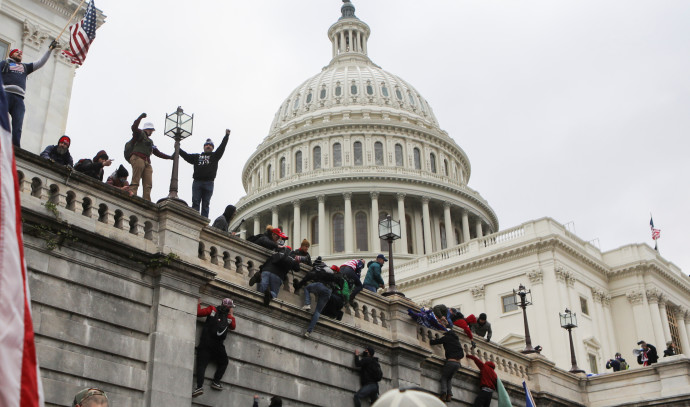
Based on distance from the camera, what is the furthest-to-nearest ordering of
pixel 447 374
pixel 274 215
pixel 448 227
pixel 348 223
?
pixel 274 215 → pixel 448 227 → pixel 348 223 → pixel 447 374

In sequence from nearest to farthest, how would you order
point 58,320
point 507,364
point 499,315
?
point 58,320, point 507,364, point 499,315

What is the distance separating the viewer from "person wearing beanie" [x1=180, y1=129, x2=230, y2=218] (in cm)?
1775

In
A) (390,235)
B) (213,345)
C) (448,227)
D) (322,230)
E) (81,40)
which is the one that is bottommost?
(213,345)

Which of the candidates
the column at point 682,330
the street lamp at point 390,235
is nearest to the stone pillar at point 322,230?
the column at point 682,330

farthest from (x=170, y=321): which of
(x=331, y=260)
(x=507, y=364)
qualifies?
(x=331, y=260)

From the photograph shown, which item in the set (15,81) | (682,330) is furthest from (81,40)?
(682,330)

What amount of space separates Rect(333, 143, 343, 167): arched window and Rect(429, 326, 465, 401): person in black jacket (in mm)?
63984

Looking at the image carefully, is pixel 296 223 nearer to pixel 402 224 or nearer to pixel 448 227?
pixel 402 224

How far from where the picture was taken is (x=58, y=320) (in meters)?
12.7

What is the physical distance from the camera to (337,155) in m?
86.1

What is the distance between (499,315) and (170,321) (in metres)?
42.7

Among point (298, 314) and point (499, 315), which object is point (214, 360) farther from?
point (499, 315)

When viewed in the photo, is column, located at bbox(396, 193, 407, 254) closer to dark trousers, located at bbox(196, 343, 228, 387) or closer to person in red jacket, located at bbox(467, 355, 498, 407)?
person in red jacket, located at bbox(467, 355, 498, 407)

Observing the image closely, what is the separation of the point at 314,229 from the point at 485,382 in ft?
199
